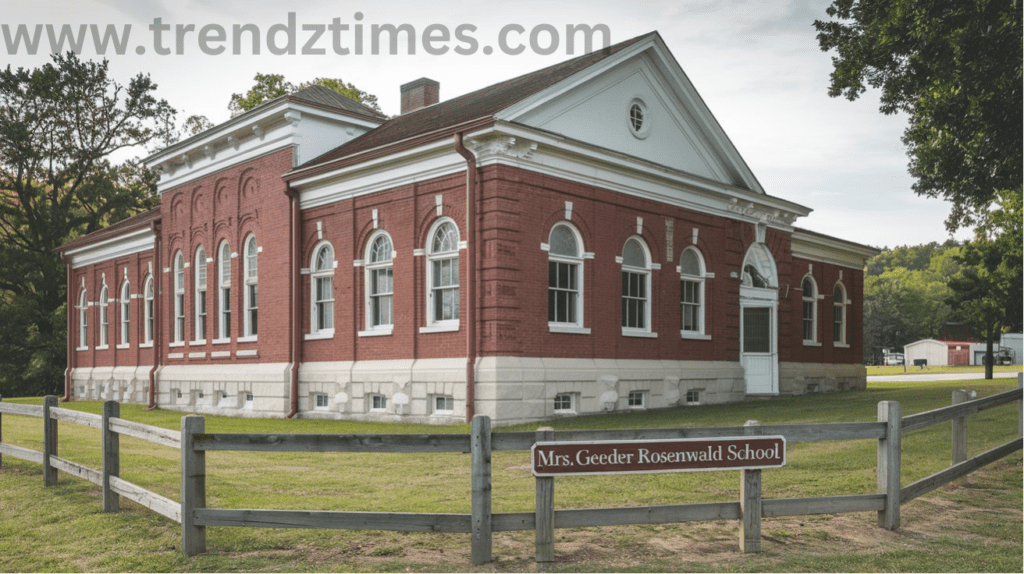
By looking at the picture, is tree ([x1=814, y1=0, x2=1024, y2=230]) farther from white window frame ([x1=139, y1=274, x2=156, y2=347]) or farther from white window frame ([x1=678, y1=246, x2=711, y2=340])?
white window frame ([x1=139, y1=274, x2=156, y2=347])

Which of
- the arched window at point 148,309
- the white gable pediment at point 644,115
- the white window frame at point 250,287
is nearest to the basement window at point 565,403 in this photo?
the white gable pediment at point 644,115

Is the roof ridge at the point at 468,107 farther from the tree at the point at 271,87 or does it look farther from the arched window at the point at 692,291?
the tree at the point at 271,87

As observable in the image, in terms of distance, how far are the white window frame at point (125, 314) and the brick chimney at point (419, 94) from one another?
43.5ft

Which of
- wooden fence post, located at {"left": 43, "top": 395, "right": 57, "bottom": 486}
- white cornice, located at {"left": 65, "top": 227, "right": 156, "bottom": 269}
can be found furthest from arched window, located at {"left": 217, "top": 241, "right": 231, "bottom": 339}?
wooden fence post, located at {"left": 43, "top": 395, "right": 57, "bottom": 486}

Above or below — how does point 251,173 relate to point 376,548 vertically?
above

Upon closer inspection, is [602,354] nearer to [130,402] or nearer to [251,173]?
[251,173]

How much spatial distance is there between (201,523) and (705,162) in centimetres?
2025

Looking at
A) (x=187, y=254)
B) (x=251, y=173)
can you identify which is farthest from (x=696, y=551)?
(x=187, y=254)

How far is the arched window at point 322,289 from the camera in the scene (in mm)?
23141

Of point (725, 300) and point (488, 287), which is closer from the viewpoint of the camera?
point (488, 287)

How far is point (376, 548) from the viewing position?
7.61 metres

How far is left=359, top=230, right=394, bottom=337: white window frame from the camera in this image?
21.4m

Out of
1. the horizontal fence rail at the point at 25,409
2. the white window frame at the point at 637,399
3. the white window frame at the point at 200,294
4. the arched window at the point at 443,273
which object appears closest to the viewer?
the horizontal fence rail at the point at 25,409

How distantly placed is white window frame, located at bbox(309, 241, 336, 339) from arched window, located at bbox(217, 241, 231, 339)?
4.57 m
